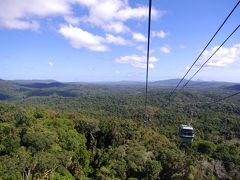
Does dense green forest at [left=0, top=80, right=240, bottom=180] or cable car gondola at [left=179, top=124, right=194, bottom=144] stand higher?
cable car gondola at [left=179, top=124, right=194, bottom=144]

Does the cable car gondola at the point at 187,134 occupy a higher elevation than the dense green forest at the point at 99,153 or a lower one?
higher

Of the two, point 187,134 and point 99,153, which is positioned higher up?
point 187,134

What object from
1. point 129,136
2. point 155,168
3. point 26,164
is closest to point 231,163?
point 155,168

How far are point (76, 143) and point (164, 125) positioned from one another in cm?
3919

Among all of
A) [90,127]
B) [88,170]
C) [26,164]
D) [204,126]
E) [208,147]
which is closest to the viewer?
[26,164]

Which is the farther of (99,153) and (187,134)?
(99,153)

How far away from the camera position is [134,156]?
45.7m

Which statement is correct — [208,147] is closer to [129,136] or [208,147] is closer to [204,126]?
[129,136]

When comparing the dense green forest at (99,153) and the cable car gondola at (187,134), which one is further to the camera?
the dense green forest at (99,153)

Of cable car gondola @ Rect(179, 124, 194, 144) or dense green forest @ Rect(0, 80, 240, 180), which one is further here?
dense green forest @ Rect(0, 80, 240, 180)

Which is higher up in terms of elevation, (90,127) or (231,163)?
(90,127)

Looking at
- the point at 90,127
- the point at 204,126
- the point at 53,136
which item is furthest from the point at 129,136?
the point at 204,126

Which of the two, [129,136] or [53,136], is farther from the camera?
[129,136]

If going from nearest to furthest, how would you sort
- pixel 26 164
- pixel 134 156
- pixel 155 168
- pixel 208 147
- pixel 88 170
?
pixel 26 164 < pixel 155 168 < pixel 134 156 < pixel 88 170 < pixel 208 147
